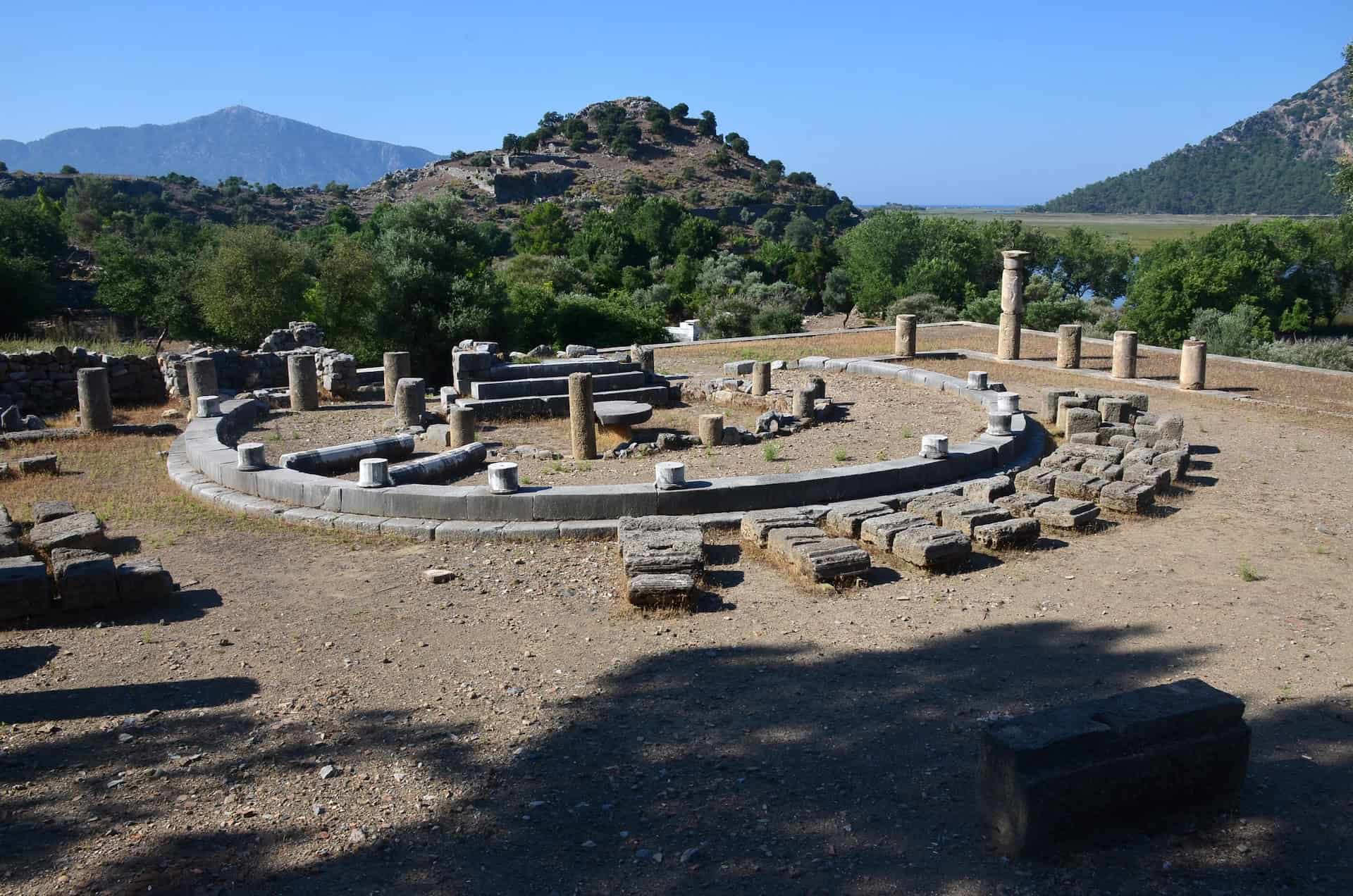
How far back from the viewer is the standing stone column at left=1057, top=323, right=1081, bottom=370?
1961 centimetres

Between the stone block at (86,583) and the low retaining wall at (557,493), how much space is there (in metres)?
2.53

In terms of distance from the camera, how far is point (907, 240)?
133 feet

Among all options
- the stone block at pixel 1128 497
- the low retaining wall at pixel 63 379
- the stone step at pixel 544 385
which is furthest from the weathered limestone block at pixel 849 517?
the low retaining wall at pixel 63 379

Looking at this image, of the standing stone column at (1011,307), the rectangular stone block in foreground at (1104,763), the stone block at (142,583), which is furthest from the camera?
the standing stone column at (1011,307)

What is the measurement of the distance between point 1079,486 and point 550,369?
9.41 meters

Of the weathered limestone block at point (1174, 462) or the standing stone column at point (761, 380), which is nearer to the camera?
the weathered limestone block at point (1174, 462)

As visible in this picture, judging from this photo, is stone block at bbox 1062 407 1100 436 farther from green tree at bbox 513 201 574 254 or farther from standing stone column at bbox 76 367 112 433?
green tree at bbox 513 201 574 254

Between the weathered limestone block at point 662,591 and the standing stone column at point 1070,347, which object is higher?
the standing stone column at point 1070,347

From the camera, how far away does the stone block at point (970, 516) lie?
953cm

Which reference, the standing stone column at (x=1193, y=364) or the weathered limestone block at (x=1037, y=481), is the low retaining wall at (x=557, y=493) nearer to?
the weathered limestone block at (x=1037, y=481)

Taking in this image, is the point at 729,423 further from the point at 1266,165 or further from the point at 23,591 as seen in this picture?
the point at 1266,165

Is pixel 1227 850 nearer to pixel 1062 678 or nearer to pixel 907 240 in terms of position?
pixel 1062 678

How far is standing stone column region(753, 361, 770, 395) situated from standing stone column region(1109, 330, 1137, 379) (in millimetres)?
6717

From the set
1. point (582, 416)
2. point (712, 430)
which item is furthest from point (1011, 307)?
point (582, 416)
